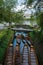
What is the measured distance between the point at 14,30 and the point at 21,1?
181 inches

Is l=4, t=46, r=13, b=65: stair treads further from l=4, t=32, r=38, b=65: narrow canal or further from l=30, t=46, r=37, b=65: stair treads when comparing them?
l=30, t=46, r=37, b=65: stair treads

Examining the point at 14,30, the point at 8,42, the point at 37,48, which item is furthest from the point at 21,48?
the point at 14,30

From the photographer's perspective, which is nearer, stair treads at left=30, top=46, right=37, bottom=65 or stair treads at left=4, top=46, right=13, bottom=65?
stair treads at left=4, top=46, right=13, bottom=65

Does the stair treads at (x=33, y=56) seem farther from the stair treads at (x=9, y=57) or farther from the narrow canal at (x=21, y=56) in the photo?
the stair treads at (x=9, y=57)

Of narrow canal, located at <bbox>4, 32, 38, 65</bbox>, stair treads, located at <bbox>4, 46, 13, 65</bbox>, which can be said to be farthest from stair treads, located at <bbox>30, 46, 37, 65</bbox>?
stair treads, located at <bbox>4, 46, 13, 65</bbox>

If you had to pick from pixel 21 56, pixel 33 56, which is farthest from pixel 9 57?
pixel 33 56

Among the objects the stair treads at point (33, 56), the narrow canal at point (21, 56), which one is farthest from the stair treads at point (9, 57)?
the stair treads at point (33, 56)

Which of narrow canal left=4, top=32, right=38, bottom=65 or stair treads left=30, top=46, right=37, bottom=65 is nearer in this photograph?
narrow canal left=4, top=32, right=38, bottom=65

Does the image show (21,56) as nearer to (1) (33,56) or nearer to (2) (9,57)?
(2) (9,57)

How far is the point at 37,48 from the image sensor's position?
866 cm

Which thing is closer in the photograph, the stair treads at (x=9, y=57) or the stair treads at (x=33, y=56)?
the stair treads at (x=9, y=57)

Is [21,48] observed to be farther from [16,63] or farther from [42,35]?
[42,35]

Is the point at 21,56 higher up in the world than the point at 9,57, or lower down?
lower down

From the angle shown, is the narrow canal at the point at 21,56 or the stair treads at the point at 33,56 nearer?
the narrow canal at the point at 21,56
